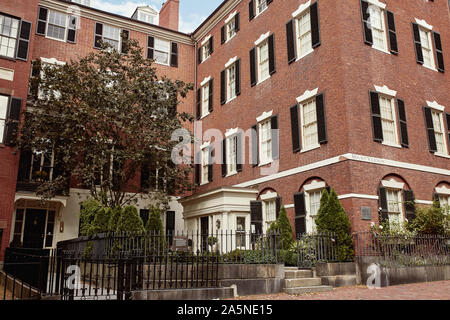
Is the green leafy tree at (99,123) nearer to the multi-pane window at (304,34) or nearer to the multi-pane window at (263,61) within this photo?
the multi-pane window at (263,61)

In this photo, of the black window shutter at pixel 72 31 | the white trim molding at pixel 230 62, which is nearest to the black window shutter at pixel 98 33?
the black window shutter at pixel 72 31

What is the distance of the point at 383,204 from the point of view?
14.1 m

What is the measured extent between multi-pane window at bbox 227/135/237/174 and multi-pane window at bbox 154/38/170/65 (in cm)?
857

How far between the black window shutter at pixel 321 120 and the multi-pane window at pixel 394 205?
3.05 meters

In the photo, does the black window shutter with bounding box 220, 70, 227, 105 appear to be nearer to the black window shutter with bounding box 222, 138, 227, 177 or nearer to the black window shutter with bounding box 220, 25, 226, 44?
the black window shutter with bounding box 220, 25, 226, 44

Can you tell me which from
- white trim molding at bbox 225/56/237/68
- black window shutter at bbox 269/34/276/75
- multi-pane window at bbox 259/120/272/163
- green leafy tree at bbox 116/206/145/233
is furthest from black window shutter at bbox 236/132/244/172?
green leafy tree at bbox 116/206/145/233

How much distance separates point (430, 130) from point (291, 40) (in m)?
7.00

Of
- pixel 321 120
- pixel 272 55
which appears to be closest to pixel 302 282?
pixel 321 120

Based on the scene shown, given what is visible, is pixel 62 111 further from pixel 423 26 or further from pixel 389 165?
pixel 423 26

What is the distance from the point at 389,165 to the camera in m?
14.8

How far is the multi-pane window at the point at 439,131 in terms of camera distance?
17.1 metres

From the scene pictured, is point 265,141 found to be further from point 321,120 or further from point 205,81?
point 205,81

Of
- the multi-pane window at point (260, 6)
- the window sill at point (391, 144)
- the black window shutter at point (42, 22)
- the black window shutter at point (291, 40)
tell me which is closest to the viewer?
the window sill at point (391, 144)

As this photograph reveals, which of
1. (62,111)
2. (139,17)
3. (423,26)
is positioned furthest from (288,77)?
(139,17)
